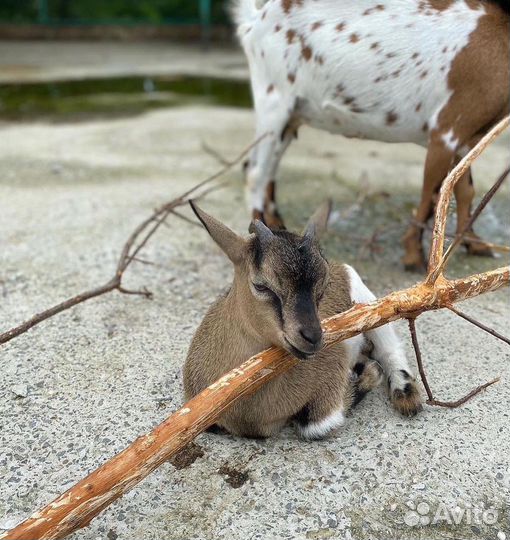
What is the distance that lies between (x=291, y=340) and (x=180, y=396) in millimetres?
822

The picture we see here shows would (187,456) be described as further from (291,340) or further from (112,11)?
(112,11)

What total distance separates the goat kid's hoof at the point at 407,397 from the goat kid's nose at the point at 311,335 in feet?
2.40

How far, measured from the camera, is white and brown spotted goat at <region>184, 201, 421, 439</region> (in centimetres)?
197

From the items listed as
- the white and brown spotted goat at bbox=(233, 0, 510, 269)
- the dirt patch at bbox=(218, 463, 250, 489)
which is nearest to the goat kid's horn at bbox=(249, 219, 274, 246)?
the dirt patch at bbox=(218, 463, 250, 489)

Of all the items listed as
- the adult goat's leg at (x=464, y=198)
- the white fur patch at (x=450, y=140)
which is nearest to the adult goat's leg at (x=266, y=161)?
the white fur patch at (x=450, y=140)

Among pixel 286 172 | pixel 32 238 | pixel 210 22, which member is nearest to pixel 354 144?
pixel 286 172

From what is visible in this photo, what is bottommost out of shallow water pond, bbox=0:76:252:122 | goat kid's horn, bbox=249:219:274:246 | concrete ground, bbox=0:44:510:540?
shallow water pond, bbox=0:76:252:122

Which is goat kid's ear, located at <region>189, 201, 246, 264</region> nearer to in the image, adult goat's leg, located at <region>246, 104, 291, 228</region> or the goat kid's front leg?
the goat kid's front leg

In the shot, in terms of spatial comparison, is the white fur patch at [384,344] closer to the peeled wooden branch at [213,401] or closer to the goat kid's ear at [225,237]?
the peeled wooden branch at [213,401]

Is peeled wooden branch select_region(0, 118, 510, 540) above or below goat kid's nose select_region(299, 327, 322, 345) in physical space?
below

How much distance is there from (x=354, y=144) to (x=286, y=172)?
45.5 inches

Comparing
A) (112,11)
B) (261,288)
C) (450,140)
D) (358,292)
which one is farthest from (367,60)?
(112,11)

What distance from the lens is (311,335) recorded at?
6.20ft

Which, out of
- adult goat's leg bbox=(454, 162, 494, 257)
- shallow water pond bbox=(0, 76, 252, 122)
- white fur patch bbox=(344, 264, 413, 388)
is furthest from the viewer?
shallow water pond bbox=(0, 76, 252, 122)
